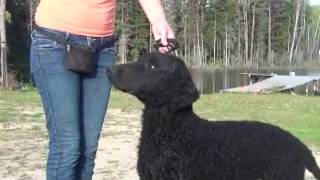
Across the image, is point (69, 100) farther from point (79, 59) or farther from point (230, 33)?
point (230, 33)

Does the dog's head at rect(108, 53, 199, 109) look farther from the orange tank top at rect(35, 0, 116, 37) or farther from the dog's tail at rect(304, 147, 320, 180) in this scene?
the dog's tail at rect(304, 147, 320, 180)

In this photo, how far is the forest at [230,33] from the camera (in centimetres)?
7156

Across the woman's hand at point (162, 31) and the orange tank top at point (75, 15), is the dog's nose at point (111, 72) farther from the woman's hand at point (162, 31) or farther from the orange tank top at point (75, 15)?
the woman's hand at point (162, 31)

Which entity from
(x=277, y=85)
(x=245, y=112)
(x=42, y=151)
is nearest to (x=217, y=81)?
(x=277, y=85)

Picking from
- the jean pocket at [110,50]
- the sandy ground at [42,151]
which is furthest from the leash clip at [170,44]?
the sandy ground at [42,151]

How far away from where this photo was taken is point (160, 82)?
445 centimetres

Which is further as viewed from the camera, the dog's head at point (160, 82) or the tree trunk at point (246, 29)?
the tree trunk at point (246, 29)

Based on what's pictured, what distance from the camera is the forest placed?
71.6 m

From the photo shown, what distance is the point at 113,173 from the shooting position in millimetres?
7945

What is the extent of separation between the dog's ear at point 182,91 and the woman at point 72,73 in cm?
24

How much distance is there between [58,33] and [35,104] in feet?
47.0

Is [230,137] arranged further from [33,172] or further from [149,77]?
[33,172]

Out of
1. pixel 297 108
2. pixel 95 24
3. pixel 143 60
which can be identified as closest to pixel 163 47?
pixel 143 60

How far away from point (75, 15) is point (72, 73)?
398mm
